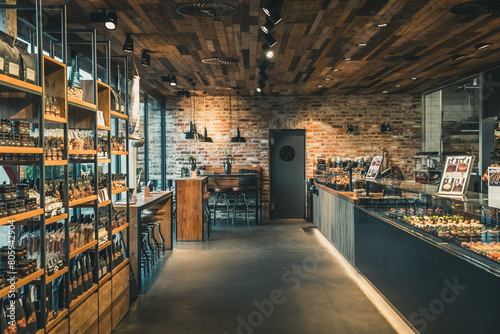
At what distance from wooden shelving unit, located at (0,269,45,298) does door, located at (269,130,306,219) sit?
8.52 m

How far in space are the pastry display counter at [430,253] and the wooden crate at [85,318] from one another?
8.46ft

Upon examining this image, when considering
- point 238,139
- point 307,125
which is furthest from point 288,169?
point 238,139

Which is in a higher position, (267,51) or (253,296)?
(267,51)

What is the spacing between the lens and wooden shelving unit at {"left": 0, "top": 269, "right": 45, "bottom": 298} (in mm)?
2188

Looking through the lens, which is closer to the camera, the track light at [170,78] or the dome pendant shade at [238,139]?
the track light at [170,78]

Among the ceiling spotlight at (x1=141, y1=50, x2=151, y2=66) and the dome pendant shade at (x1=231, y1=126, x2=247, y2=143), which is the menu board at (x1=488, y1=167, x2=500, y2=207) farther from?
the dome pendant shade at (x1=231, y1=126, x2=247, y2=143)

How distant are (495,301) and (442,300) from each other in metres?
0.68

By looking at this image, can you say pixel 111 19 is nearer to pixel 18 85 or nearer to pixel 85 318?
pixel 18 85

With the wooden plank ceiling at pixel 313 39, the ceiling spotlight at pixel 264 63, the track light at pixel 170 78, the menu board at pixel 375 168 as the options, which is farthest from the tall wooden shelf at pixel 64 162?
the menu board at pixel 375 168

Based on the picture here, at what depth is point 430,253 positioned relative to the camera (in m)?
3.38

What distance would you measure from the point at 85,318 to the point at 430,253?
2659mm

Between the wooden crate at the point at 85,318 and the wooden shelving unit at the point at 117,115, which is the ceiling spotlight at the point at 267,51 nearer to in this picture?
the wooden shelving unit at the point at 117,115

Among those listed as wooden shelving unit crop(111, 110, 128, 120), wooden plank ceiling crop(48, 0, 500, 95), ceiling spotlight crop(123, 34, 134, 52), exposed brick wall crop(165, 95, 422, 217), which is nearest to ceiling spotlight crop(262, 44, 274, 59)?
wooden plank ceiling crop(48, 0, 500, 95)

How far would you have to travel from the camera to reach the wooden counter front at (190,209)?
7.97 m
